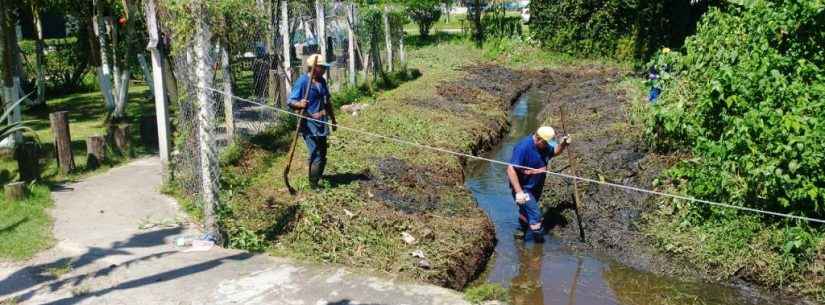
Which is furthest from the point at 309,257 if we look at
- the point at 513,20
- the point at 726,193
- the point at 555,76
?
the point at 513,20

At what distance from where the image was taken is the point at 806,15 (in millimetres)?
8203

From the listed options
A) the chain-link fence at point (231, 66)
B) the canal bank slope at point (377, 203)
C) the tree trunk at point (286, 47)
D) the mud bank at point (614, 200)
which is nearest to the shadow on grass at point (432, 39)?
the chain-link fence at point (231, 66)

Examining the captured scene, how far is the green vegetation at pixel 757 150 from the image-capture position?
23.5 ft

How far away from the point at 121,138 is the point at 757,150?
8.58 meters

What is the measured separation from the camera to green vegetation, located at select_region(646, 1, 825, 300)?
7.16m

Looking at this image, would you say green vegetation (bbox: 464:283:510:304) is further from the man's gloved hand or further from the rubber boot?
the rubber boot

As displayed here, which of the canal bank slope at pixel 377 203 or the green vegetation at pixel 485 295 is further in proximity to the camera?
the canal bank slope at pixel 377 203

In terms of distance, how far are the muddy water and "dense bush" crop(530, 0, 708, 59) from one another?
17615 millimetres

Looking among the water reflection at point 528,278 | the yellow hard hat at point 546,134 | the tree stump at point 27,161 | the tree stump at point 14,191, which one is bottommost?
the water reflection at point 528,278

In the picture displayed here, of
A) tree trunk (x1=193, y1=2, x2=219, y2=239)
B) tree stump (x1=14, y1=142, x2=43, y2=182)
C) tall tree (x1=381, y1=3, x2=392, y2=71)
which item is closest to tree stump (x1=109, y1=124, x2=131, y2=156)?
tree stump (x1=14, y1=142, x2=43, y2=182)

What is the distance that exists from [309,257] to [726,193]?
4.62 m

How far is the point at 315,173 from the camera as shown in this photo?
8680 mm

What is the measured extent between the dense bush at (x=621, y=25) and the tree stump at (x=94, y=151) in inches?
766

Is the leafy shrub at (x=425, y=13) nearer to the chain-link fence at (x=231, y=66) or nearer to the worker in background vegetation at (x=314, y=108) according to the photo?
the chain-link fence at (x=231, y=66)
